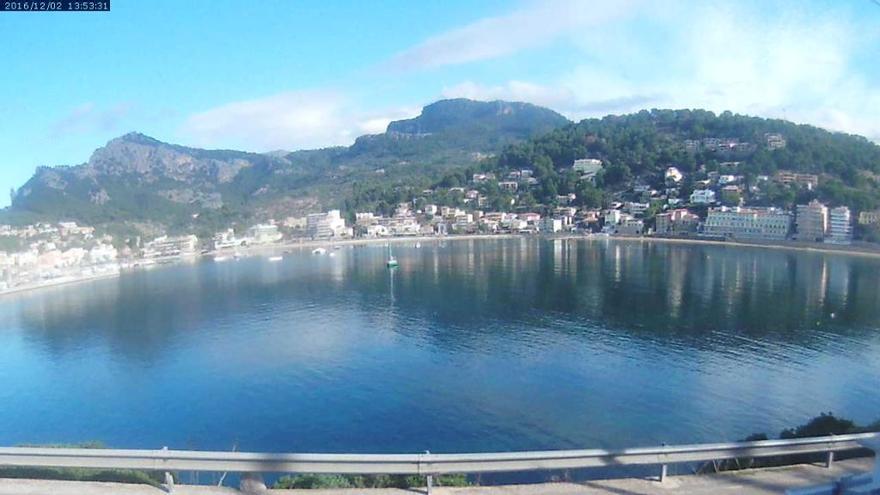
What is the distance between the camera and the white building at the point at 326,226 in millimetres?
72750

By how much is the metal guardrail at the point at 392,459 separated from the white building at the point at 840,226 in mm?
49609

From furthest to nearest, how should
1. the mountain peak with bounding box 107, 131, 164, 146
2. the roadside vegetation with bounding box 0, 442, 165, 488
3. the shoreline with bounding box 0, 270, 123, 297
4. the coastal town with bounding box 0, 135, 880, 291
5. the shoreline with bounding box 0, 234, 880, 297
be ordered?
the mountain peak with bounding box 107, 131, 164, 146 < the coastal town with bounding box 0, 135, 880, 291 < the shoreline with bounding box 0, 234, 880, 297 < the shoreline with bounding box 0, 270, 123, 297 < the roadside vegetation with bounding box 0, 442, 165, 488

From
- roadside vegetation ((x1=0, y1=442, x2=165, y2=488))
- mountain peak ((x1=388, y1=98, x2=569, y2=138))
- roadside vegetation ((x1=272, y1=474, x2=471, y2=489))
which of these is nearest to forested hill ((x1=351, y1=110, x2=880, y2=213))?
mountain peak ((x1=388, y1=98, x2=569, y2=138))

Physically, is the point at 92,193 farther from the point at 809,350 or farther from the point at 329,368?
the point at 809,350

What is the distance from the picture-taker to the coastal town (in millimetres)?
48031

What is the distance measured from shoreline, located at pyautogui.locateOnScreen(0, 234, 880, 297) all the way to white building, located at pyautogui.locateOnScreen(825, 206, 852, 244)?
178 centimetres

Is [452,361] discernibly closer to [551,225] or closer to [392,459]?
[392,459]

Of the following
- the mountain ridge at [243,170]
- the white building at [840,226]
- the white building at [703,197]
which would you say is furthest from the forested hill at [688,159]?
the mountain ridge at [243,170]

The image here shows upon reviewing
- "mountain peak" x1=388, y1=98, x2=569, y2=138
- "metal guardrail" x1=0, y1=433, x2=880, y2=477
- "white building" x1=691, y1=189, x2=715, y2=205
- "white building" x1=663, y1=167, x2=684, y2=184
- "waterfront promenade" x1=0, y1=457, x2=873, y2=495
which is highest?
"mountain peak" x1=388, y1=98, x2=569, y2=138

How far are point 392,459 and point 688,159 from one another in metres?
75.0

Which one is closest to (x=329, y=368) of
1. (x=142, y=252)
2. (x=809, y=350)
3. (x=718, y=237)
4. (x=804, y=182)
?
(x=809, y=350)

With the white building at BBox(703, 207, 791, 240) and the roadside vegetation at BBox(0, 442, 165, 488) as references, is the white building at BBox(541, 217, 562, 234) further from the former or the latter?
the roadside vegetation at BBox(0, 442, 165, 488)

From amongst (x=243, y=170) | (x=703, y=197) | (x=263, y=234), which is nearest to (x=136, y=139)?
(x=243, y=170)

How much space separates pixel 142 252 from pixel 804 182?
66.0 metres
